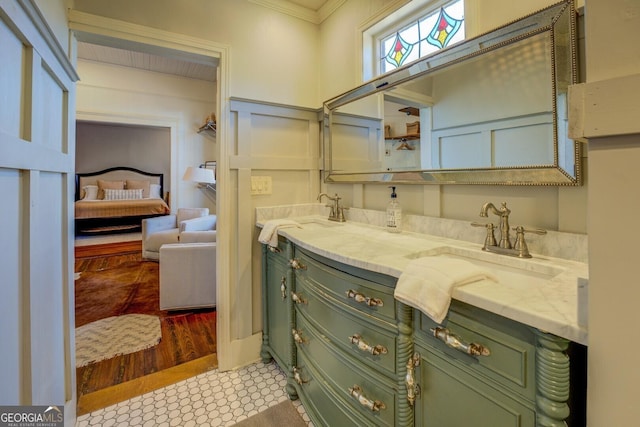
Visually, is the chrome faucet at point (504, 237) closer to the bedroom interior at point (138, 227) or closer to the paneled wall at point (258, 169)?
the paneled wall at point (258, 169)

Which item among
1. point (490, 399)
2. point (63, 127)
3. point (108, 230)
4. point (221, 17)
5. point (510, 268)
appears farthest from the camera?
point (108, 230)

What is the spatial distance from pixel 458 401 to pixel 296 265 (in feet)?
3.05

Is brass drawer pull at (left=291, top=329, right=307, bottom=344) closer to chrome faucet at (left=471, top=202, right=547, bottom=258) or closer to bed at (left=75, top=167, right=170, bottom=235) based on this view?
chrome faucet at (left=471, top=202, right=547, bottom=258)

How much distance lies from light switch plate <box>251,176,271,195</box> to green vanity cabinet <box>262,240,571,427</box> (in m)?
0.62

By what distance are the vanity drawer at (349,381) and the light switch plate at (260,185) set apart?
37.7 inches

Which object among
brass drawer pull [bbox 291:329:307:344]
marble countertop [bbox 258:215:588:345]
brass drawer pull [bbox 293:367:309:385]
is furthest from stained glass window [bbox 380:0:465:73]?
brass drawer pull [bbox 293:367:309:385]

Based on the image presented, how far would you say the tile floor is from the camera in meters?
1.56

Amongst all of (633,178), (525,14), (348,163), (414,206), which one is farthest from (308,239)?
(525,14)

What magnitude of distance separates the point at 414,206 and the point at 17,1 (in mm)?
1660

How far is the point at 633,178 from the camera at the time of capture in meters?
0.49

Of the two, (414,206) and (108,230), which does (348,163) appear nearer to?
(414,206)

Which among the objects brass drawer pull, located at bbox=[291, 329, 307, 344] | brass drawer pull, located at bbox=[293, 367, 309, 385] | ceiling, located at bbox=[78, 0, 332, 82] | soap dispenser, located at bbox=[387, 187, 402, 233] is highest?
ceiling, located at bbox=[78, 0, 332, 82]

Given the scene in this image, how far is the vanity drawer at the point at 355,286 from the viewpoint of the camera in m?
0.99

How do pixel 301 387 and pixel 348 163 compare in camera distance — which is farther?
pixel 348 163
